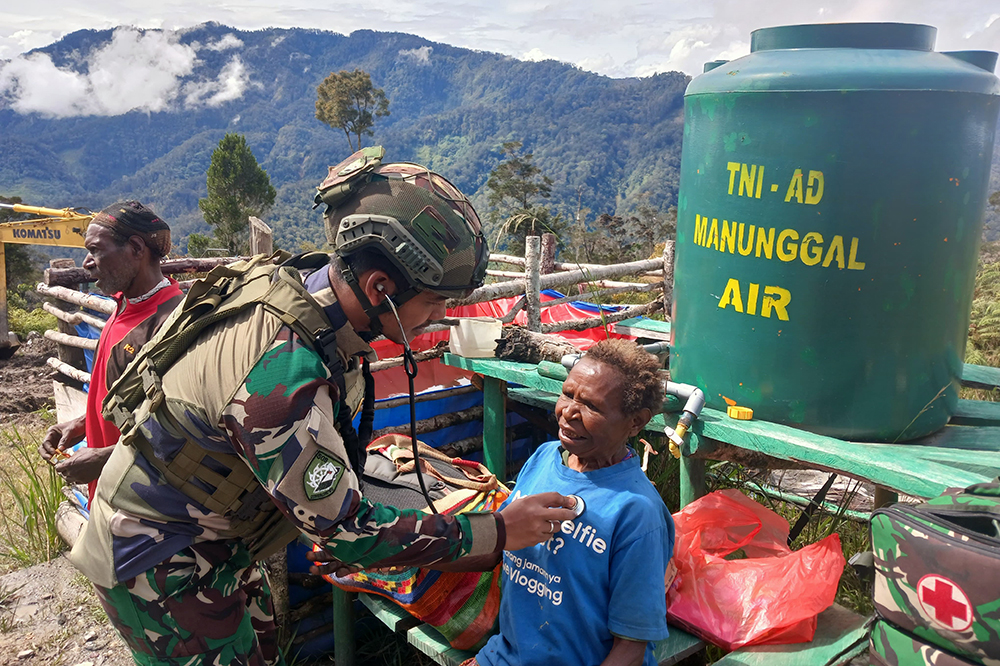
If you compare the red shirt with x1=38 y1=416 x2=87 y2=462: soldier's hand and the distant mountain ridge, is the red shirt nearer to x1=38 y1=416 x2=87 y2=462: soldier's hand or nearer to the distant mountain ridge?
x1=38 y1=416 x2=87 y2=462: soldier's hand

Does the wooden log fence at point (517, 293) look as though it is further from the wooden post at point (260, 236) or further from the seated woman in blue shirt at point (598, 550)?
the seated woman in blue shirt at point (598, 550)

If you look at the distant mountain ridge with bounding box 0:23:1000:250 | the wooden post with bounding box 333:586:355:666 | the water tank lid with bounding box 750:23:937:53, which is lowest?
the distant mountain ridge with bounding box 0:23:1000:250

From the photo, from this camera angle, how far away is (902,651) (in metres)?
1.73

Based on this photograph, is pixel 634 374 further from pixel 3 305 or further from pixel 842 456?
pixel 3 305

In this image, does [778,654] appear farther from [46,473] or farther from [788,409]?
[46,473]

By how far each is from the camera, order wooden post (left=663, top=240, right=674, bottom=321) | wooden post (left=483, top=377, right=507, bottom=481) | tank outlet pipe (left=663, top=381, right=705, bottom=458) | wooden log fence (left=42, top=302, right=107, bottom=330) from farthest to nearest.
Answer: wooden post (left=663, top=240, right=674, bottom=321), wooden log fence (left=42, top=302, right=107, bottom=330), wooden post (left=483, top=377, right=507, bottom=481), tank outlet pipe (left=663, top=381, right=705, bottom=458)

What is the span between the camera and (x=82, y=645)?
3787mm

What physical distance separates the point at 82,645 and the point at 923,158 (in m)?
4.38

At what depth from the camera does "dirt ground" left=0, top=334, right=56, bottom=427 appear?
10.8m

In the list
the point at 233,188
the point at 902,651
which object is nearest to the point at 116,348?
the point at 902,651

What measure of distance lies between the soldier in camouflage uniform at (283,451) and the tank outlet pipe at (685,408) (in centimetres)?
81

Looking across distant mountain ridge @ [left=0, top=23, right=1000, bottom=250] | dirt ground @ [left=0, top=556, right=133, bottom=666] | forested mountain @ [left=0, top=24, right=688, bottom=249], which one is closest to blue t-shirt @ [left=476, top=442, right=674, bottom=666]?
dirt ground @ [left=0, top=556, right=133, bottom=666]

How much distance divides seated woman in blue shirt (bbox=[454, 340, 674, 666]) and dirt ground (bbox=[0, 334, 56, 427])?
9053 millimetres

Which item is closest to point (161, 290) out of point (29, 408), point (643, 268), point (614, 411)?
point (614, 411)
